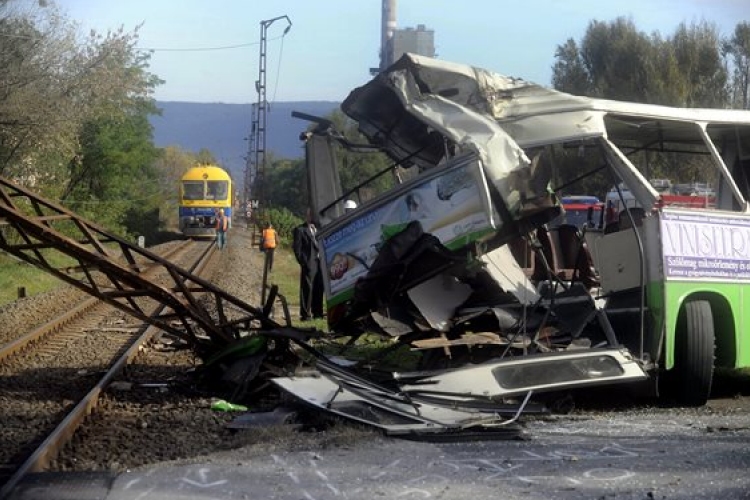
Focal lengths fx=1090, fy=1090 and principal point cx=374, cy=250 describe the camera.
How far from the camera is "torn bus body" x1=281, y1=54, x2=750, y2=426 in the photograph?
371 inches

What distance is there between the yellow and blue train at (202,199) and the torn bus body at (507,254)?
4697cm

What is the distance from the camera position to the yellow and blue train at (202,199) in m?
57.5

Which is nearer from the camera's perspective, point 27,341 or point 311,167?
point 311,167

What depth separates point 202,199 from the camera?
57.5 metres

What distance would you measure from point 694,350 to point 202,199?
48878 millimetres

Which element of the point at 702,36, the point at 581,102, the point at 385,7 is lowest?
the point at 581,102

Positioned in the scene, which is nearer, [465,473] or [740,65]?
[465,473]

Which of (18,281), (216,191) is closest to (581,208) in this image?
(18,281)

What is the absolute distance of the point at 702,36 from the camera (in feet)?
131

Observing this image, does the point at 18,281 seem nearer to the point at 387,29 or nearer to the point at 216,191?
the point at 387,29

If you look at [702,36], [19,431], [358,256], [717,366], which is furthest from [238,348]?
[702,36]

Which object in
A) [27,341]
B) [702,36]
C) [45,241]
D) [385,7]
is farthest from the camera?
[702,36]

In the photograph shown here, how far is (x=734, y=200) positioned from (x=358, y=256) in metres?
3.99

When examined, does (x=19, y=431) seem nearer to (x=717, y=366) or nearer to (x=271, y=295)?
(x=271, y=295)
